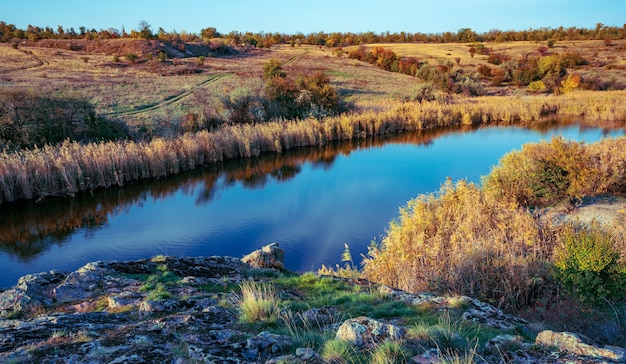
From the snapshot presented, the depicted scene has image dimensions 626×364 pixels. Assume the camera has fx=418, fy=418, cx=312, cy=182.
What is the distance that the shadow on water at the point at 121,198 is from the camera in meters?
11.5

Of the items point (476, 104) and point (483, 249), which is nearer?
point (483, 249)

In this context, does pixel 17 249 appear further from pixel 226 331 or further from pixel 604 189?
pixel 604 189

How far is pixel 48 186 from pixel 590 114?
32.8m

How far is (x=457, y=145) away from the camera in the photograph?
2323cm

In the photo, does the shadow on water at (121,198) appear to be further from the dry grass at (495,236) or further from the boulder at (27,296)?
the dry grass at (495,236)

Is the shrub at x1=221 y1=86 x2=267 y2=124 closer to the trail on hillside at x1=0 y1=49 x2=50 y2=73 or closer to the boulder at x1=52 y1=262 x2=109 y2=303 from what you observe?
the boulder at x1=52 y1=262 x2=109 y2=303

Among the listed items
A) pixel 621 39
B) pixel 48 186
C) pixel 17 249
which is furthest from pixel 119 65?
pixel 621 39

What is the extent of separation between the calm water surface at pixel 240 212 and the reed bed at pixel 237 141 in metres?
0.57

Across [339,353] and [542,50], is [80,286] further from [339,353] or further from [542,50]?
[542,50]

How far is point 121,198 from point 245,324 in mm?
12761

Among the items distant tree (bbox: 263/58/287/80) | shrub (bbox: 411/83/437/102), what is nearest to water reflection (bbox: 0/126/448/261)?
shrub (bbox: 411/83/437/102)

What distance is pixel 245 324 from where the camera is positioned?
349 centimetres

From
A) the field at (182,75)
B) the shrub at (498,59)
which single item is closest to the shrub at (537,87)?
the field at (182,75)

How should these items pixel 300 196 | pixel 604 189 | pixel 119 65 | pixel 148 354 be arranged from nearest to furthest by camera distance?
pixel 148 354 < pixel 604 189 < pixel 300 196 < pixel 119 65
